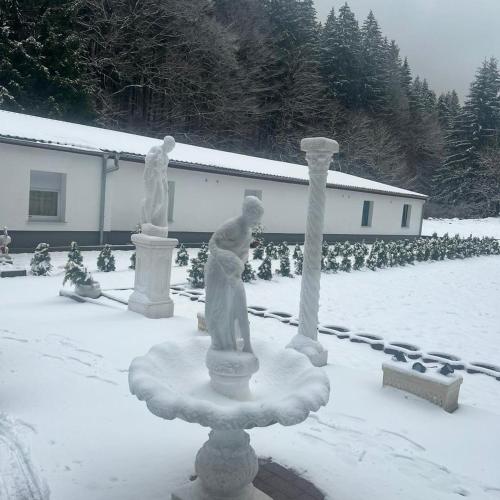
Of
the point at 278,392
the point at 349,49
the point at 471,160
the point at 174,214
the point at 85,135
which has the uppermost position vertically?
the point at 349,49

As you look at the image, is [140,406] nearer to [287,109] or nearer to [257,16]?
[287,109]

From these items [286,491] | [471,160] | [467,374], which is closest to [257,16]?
[471,160]

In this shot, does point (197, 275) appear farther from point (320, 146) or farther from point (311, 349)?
point (320, 146)

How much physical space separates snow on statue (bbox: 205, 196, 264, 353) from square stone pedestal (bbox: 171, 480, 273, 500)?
3.30 feet

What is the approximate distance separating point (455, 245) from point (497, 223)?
22.1 metres

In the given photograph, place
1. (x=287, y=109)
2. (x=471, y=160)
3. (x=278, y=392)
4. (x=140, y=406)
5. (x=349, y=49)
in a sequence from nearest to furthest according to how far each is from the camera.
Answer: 1. (x=278, y=392)
2. (x=140, y=406)
3. (x=287, y=109)
4. (x=349, y=49)
5. (x=471, y=160)

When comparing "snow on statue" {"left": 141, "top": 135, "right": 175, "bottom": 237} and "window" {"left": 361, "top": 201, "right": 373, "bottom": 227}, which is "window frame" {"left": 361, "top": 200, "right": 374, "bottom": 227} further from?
"snow on statue" {"left": 141, "top": 135, "right": 175, "bottom": 237}

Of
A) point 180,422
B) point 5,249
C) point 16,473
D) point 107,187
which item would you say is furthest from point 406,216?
point 16,473

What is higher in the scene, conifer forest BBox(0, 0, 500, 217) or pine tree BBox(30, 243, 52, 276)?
conifer forest BBox(0, 0, 500, 217)

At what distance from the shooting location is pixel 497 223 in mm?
40625

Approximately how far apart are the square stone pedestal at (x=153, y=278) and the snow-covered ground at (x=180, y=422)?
0.27 metres

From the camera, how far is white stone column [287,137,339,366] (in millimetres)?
6293

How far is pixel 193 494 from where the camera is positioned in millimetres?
3303

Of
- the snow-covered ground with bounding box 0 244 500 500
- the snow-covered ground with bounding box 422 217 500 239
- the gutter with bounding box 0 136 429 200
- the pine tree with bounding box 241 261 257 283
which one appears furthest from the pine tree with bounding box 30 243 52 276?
the snow-covered ground with bounding box 422 217 500 239
